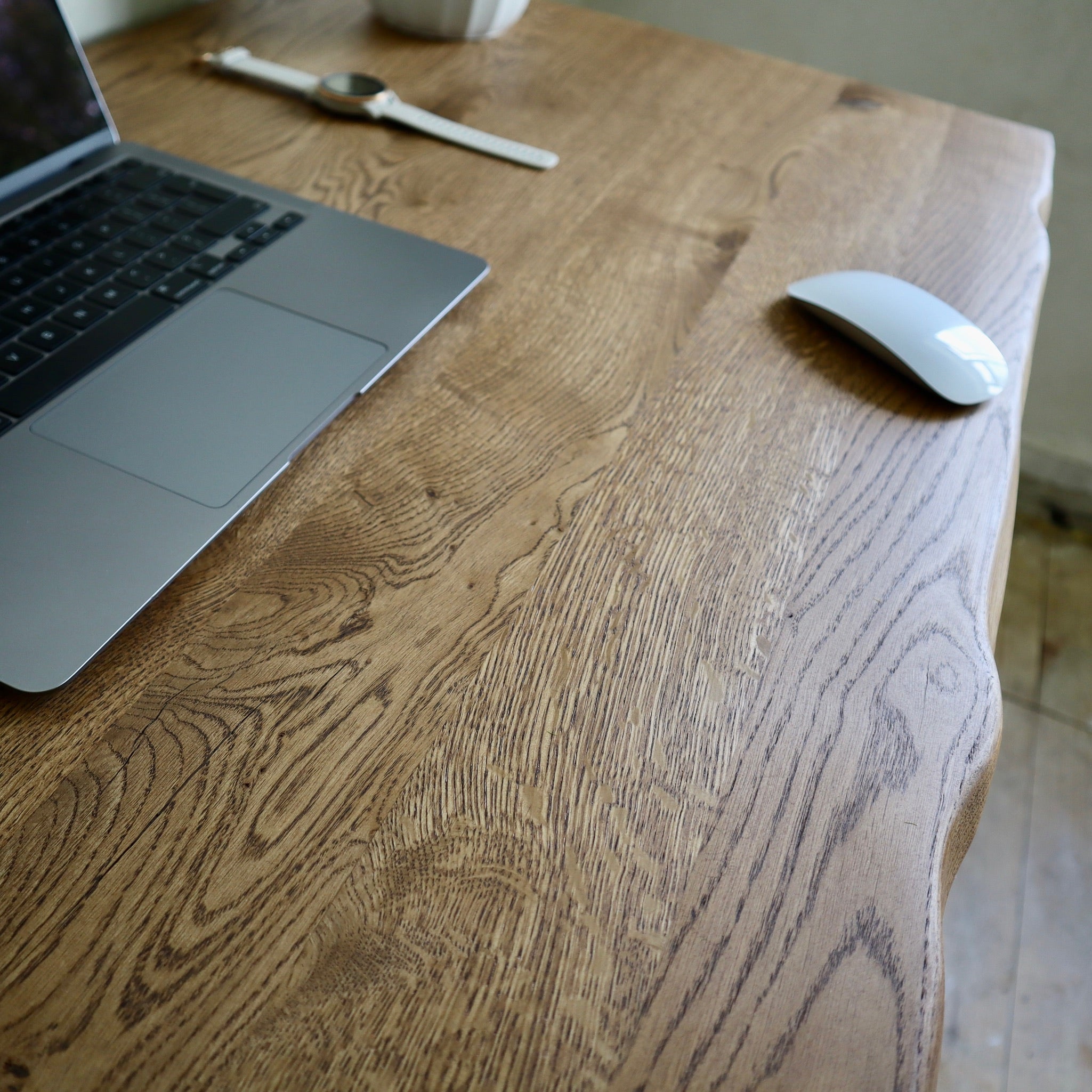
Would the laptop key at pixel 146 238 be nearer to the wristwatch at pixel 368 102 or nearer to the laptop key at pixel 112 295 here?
the laptop key at pixel 112 295

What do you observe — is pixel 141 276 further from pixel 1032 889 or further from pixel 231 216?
pixel 1032 889

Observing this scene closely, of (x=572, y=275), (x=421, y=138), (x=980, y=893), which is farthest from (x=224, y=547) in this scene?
(x=980, y=893)

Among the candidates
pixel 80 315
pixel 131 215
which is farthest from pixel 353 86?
pixel 80 315

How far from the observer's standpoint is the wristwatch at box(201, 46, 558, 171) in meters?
0.73

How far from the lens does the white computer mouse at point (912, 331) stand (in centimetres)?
54

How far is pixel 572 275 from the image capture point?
617 millimetres

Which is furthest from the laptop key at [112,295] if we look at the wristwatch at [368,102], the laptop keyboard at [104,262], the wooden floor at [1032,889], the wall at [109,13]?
the wooden floor at [1032,889]

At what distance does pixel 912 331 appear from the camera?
1.81 feet

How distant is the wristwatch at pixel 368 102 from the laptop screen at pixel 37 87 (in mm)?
199

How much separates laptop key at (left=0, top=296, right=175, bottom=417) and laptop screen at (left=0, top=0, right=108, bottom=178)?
0.54 ft

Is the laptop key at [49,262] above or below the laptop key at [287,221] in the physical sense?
above

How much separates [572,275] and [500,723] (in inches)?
14.1

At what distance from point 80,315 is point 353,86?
15.0 inches

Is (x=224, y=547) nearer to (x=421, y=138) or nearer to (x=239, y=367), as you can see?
(x=239, y=367)
